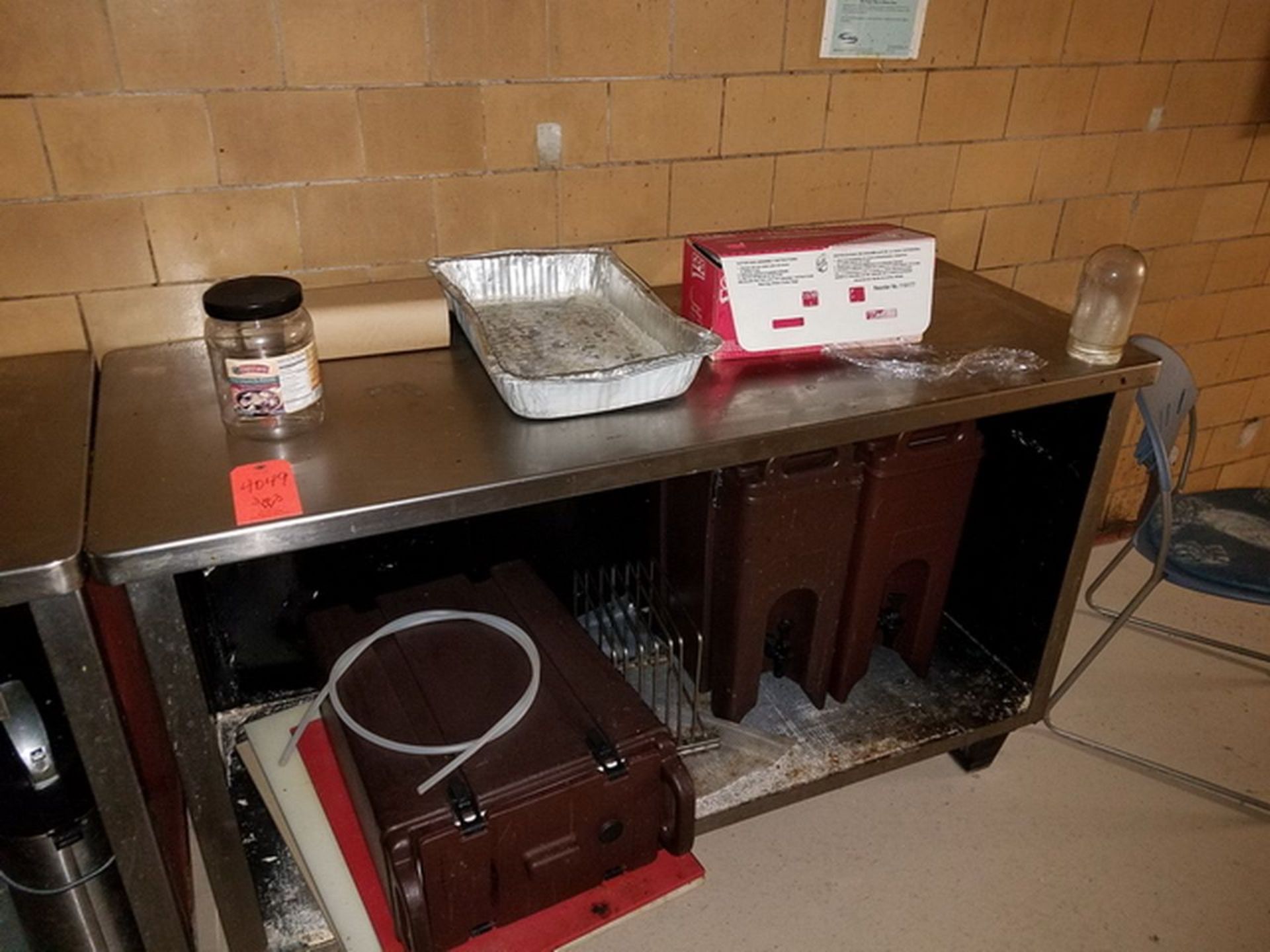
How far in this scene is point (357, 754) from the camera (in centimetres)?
125

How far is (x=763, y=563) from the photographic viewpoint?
4.88 feet

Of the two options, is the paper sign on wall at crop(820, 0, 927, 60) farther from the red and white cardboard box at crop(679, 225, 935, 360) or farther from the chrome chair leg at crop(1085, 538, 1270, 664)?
the chrome chair leg at crop(1085, 538, 1270, 664)

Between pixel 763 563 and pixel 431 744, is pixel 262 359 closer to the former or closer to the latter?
pixel 431 744

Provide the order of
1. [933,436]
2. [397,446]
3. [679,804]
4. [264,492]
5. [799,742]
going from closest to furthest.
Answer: [264,492]
[397,446]
[679,804]
[933,436]
[799,742]

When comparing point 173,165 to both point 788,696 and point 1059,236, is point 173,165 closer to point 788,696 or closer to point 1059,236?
point 788,696

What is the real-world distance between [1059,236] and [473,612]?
5.09 ft

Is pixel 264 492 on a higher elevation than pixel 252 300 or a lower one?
lower

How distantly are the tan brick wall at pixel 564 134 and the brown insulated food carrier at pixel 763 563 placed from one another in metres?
0.51

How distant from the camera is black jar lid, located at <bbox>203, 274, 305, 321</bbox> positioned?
3.56 feet

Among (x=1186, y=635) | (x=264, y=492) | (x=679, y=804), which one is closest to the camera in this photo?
(x=264, y=492)

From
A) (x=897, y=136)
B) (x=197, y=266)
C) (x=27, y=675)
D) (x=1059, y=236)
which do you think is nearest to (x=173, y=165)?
(x=197, y=266)

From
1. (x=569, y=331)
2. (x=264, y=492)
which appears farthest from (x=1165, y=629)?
(x=264, y=492)

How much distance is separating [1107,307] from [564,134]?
0.90 meters

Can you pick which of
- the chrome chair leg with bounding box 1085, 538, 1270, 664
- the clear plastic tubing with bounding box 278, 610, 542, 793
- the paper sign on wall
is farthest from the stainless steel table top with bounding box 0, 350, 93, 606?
the chrome chair leg with bounding box 1085, 538, 1270, 664
